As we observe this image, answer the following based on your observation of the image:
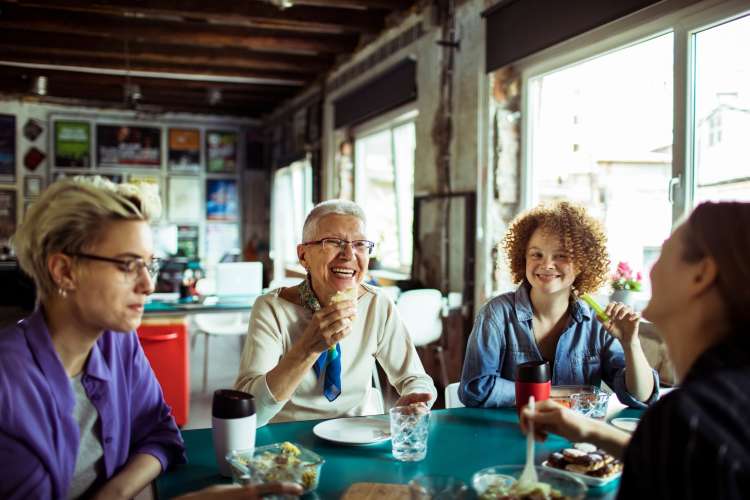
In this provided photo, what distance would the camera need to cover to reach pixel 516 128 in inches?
178

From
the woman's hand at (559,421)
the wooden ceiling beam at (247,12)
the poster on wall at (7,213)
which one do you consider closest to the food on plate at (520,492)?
the woman's hand at (559,421)

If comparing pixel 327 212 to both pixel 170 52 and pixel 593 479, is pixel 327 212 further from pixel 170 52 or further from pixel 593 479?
pixel 170 52

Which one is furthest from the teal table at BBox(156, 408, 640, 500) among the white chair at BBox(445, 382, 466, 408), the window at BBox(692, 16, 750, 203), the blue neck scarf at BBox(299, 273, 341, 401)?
the window at BBox(692, 16, 750, 203)

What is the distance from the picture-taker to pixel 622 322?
78.7 inches

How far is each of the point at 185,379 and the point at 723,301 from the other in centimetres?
365

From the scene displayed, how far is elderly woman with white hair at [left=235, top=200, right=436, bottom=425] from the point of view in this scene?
2.04 metres

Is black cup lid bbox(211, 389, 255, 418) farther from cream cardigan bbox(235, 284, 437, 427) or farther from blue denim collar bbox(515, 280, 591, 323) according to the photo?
blue denim collar bbox(515, 280, 591, 323)

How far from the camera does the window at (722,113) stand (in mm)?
2898

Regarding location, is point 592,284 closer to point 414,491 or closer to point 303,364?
point 303,364

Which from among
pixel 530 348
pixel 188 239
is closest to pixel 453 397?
pixel 530 348

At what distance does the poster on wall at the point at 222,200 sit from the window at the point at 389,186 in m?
4.29

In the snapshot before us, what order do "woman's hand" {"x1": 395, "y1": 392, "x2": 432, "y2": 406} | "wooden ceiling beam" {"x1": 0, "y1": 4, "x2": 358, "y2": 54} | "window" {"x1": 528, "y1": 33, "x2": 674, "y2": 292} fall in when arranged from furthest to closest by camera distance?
"wooden ceiling beam" {"x1": 0, "y1": 4, "x2": 358, "y2": 54}, "window" {"x1": 528, "y1": 33, "x2": 674, "y2": 292}, "woman's hand" {"x1": 395, "y1": 392, "x2": 432, "y2": 406}

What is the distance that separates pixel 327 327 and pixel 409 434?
40 centimetres

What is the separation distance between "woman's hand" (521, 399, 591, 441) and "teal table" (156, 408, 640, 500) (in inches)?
4.8
